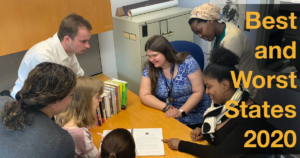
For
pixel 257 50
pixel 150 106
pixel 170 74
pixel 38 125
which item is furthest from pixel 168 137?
pixel 257 50

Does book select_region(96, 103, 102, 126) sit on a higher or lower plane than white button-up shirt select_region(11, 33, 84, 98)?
lower

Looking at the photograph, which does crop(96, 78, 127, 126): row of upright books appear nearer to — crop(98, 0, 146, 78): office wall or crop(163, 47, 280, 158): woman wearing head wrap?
crop(163, 47, 280, 158): woman wearing head wrap

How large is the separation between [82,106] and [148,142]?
1.52ft

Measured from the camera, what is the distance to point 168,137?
1.59 m

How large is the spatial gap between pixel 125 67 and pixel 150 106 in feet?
2.69

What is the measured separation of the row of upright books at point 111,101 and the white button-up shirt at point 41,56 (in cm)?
40

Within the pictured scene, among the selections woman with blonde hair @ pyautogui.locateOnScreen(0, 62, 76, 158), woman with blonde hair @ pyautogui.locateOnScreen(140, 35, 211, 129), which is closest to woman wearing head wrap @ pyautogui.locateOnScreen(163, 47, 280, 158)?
woman with blonde hair @ pyautogui.locateOnScreen(140, 35, 211, 129)

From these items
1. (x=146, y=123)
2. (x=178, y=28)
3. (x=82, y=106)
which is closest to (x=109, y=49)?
(x=178, y=28)

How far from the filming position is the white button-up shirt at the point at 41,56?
1.65m

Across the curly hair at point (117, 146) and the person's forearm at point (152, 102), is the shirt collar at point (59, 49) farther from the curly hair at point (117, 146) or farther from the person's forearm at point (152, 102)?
the curly hair at point (117, 146)

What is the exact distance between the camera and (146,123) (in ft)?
5.74

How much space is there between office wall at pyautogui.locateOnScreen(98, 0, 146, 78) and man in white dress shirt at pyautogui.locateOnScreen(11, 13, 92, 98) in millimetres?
731

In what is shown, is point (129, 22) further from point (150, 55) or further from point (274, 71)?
point (274, 71)

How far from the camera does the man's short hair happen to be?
1.72 meters
